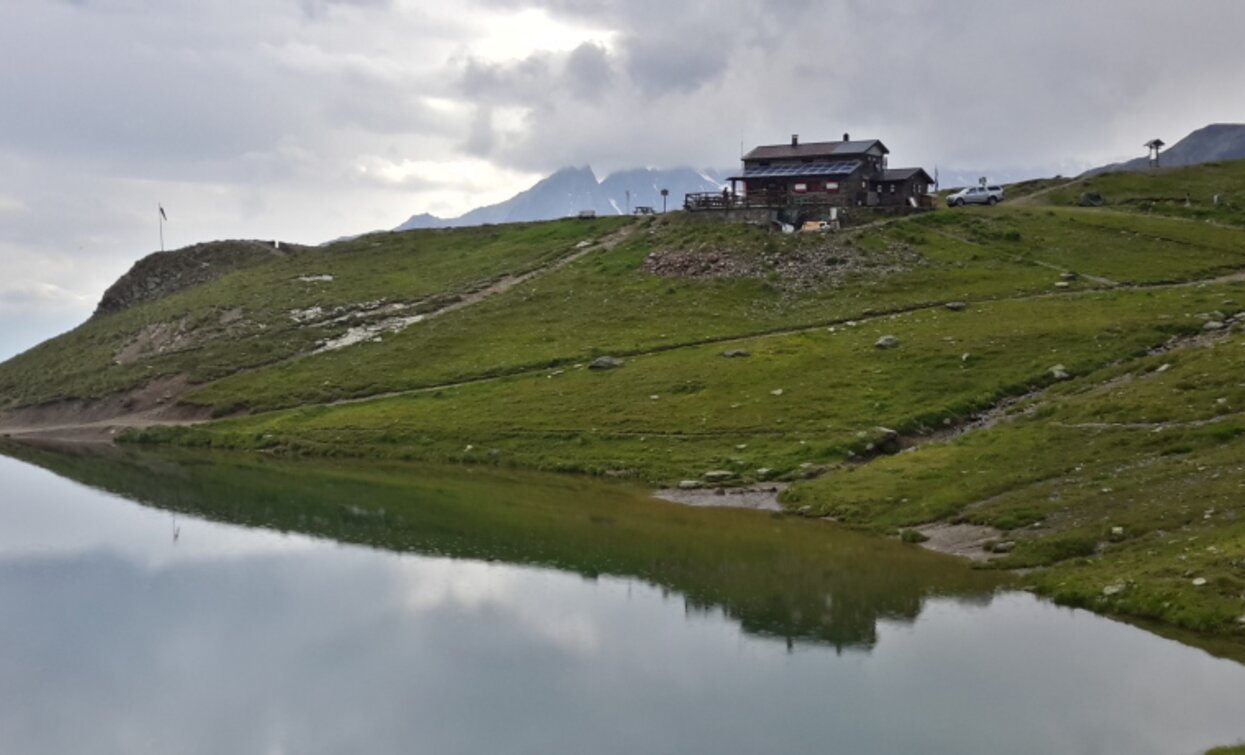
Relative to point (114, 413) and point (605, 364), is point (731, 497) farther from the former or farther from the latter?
point (114, 413)

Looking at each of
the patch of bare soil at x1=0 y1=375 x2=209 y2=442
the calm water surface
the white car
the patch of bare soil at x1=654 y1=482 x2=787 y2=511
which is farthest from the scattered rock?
the white car

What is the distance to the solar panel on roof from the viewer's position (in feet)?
397

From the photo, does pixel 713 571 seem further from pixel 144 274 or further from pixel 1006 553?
pixel 144 274

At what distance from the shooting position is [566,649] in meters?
35.2

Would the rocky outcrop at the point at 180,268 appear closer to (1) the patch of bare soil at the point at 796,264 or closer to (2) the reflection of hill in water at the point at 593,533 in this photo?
(1) the patch of bare soil at the point at 796,264

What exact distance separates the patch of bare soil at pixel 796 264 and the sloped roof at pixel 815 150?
61.6 ft

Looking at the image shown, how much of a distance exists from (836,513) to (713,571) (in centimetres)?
1064

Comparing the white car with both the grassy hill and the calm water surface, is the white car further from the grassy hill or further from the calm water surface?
the calm water surface

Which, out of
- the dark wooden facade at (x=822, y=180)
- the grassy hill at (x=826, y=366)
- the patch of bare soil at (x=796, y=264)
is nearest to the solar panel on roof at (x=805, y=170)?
the dark wooden facade at (x=822, y=180)

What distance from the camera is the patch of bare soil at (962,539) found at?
143 feet

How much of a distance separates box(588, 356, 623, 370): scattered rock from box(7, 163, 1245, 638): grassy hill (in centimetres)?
69

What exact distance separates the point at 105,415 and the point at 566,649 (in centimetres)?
8851

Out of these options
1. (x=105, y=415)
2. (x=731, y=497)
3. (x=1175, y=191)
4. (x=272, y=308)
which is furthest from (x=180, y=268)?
(x=1175, y=191)

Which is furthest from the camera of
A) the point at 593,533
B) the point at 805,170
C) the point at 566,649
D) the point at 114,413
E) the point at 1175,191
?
the point at 1175,191
